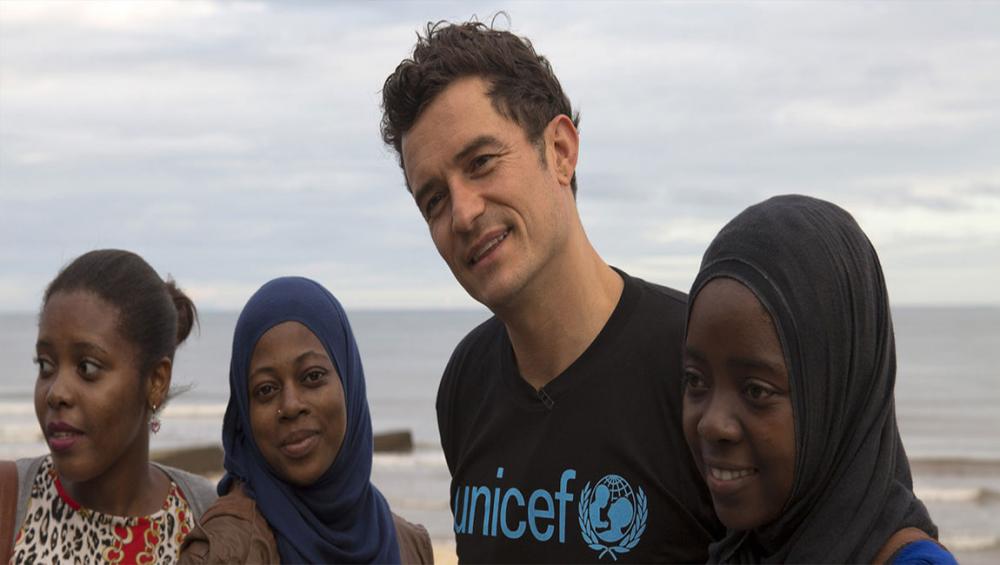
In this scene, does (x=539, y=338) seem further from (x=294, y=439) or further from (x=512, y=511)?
(x=294, y=439)

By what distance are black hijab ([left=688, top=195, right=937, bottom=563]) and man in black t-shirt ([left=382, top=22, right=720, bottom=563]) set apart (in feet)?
1.47

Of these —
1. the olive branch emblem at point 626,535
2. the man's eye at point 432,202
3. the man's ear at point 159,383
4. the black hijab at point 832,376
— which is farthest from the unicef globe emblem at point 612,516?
the man's ear at point 159,383

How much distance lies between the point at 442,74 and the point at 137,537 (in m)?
1.75

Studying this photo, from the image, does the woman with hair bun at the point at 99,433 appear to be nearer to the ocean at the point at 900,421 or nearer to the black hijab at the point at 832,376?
the ocean at the point at 900,421

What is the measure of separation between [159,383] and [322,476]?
63 centimetres

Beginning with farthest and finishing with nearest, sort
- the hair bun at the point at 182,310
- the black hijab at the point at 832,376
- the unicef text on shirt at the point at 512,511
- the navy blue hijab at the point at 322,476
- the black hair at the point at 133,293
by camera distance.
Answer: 1. the hair bun at the point at 182,310
2. the black hair at the point at 133,293
3. the navy blue hijab at the point at 322,476
4. the unicef text on shirt at the point at 512,511
5. the black hijab at the point at 832,376

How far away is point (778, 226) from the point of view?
2.43 meters

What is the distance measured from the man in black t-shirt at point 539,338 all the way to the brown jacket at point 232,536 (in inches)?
27.0

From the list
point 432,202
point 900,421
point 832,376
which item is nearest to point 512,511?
point 432,202

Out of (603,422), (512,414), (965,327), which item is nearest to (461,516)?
(512,414)

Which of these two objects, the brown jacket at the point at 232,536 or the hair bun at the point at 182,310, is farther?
the hair bun at the point at 182,310

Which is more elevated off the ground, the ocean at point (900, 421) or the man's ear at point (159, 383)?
the man's ear at point (159, 383)

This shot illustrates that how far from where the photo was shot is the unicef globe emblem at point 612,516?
9.29 feet

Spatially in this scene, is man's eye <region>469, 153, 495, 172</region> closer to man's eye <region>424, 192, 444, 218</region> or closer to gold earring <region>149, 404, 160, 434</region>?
man's eye <region>424, 192, 444, 218</region>
